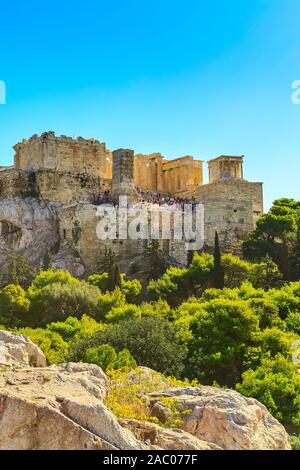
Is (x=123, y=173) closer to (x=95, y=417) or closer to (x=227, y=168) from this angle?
(x=227, y=168)

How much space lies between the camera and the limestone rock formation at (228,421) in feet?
42.9

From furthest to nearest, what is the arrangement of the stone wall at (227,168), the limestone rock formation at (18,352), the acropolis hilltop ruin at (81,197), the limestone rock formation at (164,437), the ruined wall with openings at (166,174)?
the ruined wall with openings at (166,174) < the stone wall at (227,168) < the acropolis hilltop ruin at (81,197) < the limestone rock formation at (18,352) < the limestone rock formation at (164,437)

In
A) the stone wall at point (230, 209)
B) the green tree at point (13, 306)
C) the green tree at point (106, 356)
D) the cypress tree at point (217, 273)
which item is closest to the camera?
the green tree at point (106, 356)

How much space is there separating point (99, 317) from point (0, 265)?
36.0 ft

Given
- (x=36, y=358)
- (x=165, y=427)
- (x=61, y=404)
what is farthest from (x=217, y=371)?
(x=61, y=404)

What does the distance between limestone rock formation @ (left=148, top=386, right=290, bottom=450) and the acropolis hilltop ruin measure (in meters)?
33.0

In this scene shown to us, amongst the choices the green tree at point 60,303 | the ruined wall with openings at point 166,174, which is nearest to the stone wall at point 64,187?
the ruined wall with openings at point 166,174

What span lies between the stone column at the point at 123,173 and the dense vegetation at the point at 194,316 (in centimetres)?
651

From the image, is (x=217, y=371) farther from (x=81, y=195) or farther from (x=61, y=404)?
(x=81, y=195)

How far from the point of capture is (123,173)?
5162cm

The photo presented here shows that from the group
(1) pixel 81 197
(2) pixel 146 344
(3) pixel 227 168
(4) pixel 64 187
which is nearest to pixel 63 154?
(4) pixel 64 187

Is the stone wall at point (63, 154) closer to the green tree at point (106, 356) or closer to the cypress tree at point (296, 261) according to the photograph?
the cypress tree at point (296, 261)

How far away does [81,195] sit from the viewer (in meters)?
51.9

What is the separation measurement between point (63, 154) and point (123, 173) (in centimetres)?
431
